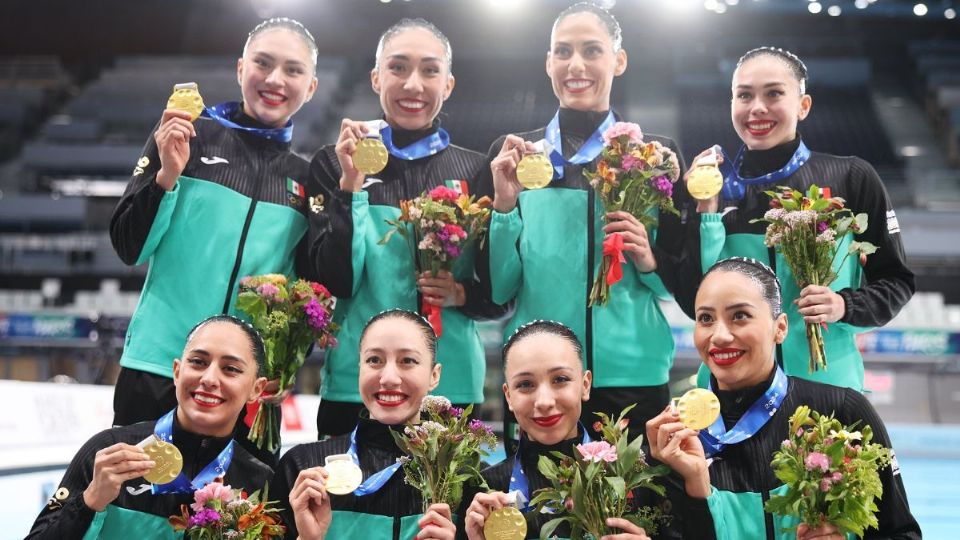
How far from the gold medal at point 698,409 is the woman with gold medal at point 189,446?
1.54m

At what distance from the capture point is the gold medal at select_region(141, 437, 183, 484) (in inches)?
118

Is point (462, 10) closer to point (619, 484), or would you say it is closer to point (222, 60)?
point (222, 60)

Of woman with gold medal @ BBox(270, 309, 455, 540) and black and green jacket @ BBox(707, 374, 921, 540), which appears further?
woman with gold medal @ BBox(270, 309, 455, 540)

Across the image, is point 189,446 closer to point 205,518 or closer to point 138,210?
point 205,518

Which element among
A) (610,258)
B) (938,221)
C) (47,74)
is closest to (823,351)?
(610,258)

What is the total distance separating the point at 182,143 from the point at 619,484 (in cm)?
220

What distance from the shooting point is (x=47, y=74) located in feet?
79.7

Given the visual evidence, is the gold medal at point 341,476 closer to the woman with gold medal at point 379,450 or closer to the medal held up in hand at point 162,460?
the woman with gold medal at point 379,450

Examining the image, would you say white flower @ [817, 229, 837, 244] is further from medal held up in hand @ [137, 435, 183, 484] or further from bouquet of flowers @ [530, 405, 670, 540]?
medal held up in hand @ [137, 435, 183, 484]

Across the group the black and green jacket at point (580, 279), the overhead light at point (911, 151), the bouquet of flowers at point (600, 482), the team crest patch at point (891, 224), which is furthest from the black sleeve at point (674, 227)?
the overhead light at point (911, 151)

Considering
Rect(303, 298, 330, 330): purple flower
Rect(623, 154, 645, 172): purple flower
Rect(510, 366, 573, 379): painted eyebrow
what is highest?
Rect(623, 154, 645, 172): purple flower

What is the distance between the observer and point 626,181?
3.45 meters

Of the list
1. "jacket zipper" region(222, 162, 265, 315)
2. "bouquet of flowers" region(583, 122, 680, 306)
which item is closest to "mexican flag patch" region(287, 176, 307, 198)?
"jacket zipper" region(222, 162, 265, 315)

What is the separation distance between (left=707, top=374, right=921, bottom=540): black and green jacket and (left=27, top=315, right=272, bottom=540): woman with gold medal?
1.63 m
